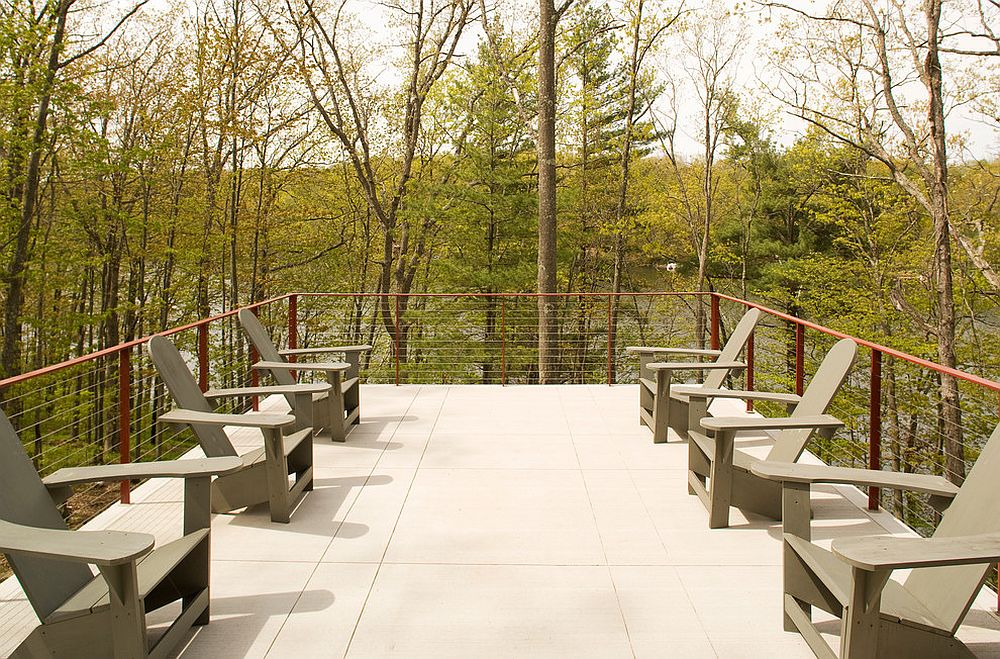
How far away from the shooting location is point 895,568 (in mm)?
1752

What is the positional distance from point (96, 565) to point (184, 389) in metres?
1.95

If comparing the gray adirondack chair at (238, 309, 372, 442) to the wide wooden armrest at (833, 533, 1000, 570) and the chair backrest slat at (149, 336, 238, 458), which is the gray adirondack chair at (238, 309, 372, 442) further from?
the wide wooden armrest at (833, 533, 1000, 570)

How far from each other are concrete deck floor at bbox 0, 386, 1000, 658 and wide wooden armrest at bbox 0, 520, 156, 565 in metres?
0.75

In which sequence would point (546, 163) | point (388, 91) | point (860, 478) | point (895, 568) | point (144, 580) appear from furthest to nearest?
point (388, 91) < point (546, 163) < point (860, 478) < point (144, 580) < point (895, 568)

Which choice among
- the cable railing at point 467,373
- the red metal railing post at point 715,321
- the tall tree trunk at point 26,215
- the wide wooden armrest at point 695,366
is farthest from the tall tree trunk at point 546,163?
the tall tree trunk at point 26,215

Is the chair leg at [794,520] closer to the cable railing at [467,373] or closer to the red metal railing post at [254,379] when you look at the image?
the red metal railing post at [254,379]

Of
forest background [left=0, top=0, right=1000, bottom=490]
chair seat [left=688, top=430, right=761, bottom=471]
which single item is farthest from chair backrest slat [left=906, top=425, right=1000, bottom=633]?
forest background [left=0, top=0, right=1000, bottom=490]

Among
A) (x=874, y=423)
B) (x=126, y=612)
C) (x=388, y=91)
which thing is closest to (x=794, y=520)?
(x=874, y=423)

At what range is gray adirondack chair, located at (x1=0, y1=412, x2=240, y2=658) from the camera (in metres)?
1.87

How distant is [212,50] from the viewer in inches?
576

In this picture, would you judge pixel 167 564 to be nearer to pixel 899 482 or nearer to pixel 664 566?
pixel 664 566

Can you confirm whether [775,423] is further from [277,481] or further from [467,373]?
[467,373]

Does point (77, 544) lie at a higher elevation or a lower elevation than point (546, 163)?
lower

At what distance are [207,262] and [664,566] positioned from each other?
1578 centimetres
